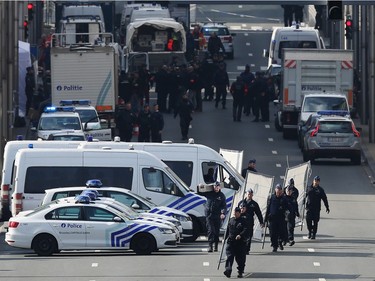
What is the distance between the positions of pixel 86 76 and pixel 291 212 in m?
20.5

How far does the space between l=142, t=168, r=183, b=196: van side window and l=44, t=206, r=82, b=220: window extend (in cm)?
388

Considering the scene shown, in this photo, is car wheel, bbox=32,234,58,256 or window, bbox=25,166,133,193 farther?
window, bbox=25,166,133,193

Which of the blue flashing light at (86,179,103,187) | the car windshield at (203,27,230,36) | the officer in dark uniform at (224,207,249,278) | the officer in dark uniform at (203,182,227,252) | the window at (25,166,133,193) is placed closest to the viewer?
the officer in dark uniform at (224,207,249,278)

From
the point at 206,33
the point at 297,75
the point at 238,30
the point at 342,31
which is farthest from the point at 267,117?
the point at 238,30

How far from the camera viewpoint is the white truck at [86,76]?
54938 millimetres

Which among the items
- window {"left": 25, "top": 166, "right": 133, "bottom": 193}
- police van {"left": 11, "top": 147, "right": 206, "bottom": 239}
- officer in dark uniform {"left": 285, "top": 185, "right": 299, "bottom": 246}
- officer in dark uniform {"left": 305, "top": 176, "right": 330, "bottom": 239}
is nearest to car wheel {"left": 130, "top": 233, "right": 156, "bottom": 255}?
officer in dark uniform {"left": 285, "top": 185, "right": 299, "bottom": 246}

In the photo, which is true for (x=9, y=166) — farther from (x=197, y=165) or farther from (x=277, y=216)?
(x=277, y=216)

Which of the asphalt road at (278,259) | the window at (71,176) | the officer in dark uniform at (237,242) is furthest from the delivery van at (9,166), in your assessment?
the officer in dark uniform at (237,242)

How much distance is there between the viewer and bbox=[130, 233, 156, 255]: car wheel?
113ft

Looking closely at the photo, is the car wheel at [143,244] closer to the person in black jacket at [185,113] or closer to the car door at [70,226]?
the car door at [70,226]

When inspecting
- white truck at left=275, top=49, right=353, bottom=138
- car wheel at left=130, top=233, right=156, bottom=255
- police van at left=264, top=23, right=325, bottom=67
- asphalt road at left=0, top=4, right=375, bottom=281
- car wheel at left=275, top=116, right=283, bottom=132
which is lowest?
asphalt road at left=0, top=4, right=375, bottom=281

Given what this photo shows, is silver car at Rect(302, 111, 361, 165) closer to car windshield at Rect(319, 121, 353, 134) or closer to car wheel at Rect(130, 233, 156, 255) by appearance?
car windshield at Rect(319, 121, 353, 134)

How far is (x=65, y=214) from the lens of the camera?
34.2 m

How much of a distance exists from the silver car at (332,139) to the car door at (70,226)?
17.0 metres
